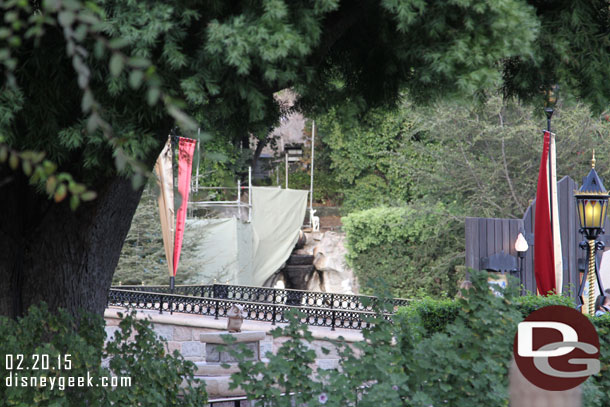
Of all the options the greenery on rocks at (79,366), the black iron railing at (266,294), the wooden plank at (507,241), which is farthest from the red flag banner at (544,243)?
the greenery on rocks at (79,366)

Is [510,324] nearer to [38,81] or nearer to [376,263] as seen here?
[38,81]

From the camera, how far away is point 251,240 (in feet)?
74.8

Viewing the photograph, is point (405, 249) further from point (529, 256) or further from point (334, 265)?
point (529, 256)

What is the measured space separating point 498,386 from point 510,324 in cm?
46

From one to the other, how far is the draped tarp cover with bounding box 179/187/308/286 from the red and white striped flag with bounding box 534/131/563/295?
11683 millimetres

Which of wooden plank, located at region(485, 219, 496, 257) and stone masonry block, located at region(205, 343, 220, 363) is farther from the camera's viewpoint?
wooden plank, located at region(485, 219, 496, 257)

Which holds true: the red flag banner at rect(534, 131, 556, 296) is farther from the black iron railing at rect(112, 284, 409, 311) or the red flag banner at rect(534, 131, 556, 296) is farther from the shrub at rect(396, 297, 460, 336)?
the black iron railing at rect(112, 284, 409, 311)

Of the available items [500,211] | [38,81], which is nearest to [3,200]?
[38,81]

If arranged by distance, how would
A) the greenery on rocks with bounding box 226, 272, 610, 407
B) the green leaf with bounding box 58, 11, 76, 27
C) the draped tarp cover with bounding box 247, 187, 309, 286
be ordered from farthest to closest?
the draped tarp cover with bounding box 247, 187, 309, 286, the greenery on rocks with bounding box 226, 272, 610, 407, the green leaf with bounding box 58, 11, 76, 27

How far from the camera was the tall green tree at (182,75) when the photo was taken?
3.17 meters

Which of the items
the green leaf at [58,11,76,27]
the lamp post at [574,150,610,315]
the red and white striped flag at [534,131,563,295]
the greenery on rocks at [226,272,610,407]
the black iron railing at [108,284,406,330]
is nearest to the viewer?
the green leaf at [58,11,76,27]

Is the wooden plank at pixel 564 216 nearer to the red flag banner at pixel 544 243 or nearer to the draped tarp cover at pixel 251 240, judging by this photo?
the red flag banner at pixel 544 243

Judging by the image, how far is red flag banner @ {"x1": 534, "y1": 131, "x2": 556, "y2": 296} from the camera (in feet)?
29.8

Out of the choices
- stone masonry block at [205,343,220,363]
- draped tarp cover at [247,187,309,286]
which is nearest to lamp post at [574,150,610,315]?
stone masonry block at [205,343,220,363]
